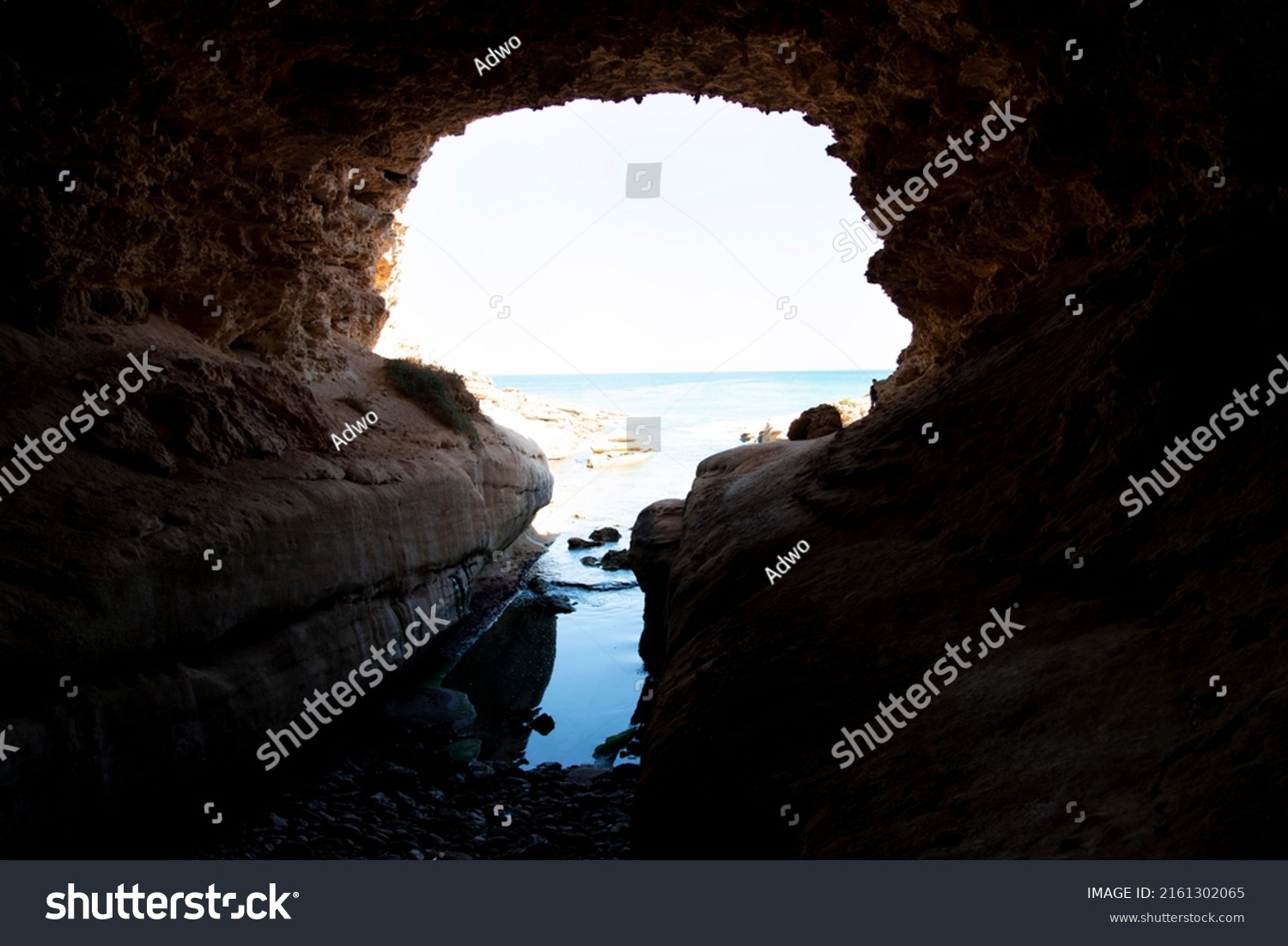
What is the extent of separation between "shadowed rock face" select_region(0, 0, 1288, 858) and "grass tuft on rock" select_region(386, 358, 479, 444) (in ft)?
5.94

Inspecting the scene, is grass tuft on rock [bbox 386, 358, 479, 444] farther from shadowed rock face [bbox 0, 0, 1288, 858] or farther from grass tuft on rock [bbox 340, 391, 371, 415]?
shadowed rock face [bbox 0, 0, 1288, 858]

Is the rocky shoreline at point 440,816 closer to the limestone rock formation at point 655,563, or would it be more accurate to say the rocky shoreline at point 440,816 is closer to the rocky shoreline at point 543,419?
the limestone rock formation at point 655,563

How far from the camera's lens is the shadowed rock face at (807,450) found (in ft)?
9.46

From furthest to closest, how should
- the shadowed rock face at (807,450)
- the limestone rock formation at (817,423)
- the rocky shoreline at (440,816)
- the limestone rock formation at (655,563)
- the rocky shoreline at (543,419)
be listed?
the rocky shoreline at (543,419) < the limestone rock formation at (817,423) < the limestone rock formation at (655,563) < the rocky shoreline at (440,816) < the shadowed rock face at (807,450)

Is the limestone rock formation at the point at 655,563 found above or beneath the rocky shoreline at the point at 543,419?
beneath

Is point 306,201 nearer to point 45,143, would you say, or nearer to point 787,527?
point 45,143

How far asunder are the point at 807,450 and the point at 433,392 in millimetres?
6049

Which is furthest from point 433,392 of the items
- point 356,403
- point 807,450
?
point 807,450

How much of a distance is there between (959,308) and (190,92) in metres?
7.63

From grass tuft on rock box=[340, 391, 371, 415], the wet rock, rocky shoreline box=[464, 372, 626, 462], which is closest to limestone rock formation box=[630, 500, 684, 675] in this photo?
the wet rock

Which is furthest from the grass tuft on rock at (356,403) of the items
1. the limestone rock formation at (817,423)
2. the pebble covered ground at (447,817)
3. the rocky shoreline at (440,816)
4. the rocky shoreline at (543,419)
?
the rocky shoreline at (543,419)

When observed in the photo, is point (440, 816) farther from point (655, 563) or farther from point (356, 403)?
point (356, 403)

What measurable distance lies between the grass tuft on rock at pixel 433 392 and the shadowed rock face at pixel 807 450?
181cm
